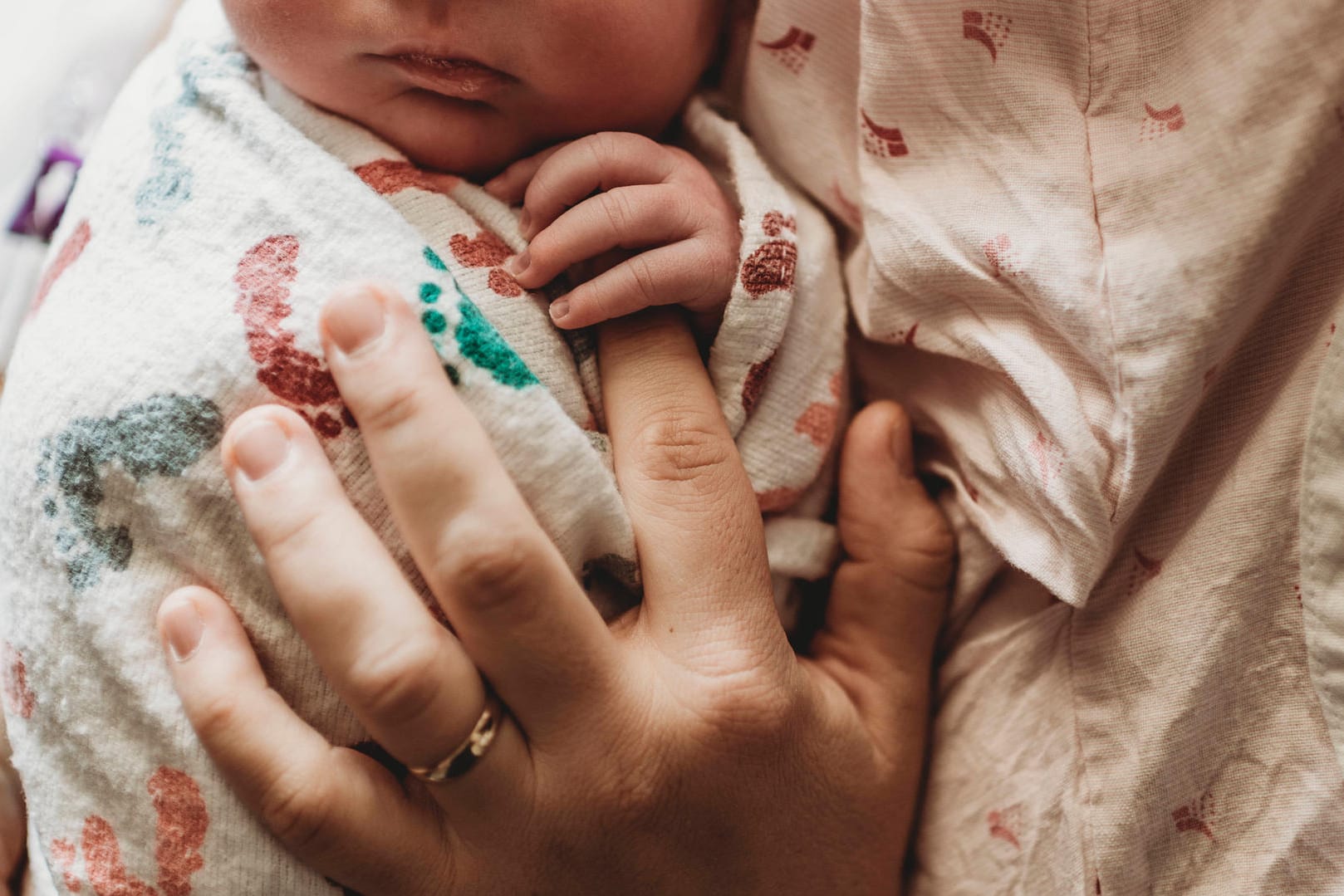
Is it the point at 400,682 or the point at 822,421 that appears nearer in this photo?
the point at 400,682

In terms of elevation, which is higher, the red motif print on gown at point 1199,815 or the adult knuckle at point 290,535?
the adult knuckle at point 290,535

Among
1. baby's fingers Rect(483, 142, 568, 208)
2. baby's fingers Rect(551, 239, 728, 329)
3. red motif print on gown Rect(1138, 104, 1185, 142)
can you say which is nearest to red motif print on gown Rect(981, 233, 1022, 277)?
red motif print on gown Rect(1138, 104, 1185, 142)

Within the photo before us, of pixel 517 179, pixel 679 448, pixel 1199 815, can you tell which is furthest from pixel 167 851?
pixel 1199 815

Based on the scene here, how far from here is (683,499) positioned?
700 mm

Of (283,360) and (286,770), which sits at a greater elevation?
(283,360)

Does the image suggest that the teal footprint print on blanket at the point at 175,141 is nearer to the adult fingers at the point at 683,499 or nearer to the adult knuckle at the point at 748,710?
the adult fingers at the point at 683,499

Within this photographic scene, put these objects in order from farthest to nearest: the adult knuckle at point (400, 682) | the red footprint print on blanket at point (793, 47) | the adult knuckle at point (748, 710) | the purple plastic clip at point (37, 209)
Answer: the purple plastic clip at point (37, 209), the red footprint print on blanket at point (793, 47), the adult knuckle at point (748, 710), the adult knuckle at point (400, 682)

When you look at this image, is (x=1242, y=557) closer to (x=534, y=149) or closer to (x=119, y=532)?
(x=534, y=149)

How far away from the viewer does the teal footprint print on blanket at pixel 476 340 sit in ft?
2.10

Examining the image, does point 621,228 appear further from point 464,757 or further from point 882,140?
point 464,757

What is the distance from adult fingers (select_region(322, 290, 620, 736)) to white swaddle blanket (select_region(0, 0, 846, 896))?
0.04m

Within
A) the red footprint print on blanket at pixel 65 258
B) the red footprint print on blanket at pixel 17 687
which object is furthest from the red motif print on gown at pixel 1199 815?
the red footprint print on blanket at pixel 65 258

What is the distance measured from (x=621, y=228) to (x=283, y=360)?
255 millimetres

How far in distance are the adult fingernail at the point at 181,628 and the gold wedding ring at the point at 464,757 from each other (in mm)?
161
